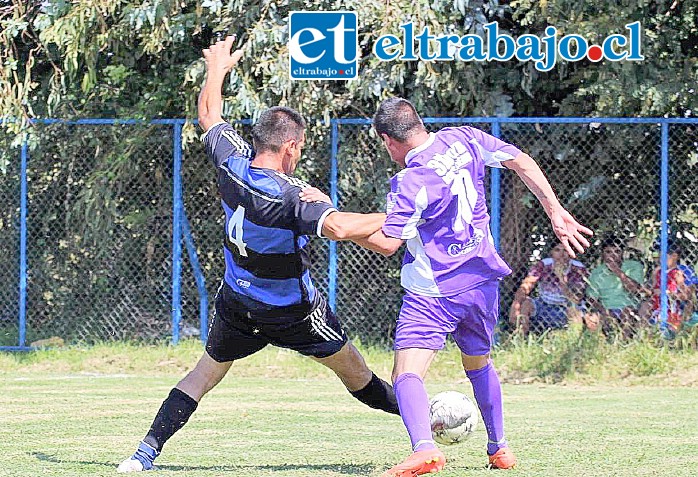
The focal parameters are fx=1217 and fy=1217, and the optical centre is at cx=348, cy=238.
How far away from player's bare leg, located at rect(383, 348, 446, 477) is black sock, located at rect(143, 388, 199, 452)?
1165 millimetres

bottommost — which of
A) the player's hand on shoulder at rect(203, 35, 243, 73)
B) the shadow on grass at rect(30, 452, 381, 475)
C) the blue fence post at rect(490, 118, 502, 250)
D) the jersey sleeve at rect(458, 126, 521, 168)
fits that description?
the shadow on grass at rect(30, 452, 381, 475)

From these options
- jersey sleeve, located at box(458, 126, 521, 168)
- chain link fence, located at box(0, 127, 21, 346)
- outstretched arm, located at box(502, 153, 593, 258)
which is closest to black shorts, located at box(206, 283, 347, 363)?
jersey sleeve, located at box(458, 126, 521, 168)

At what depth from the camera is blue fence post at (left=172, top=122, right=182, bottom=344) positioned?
44.2 ft

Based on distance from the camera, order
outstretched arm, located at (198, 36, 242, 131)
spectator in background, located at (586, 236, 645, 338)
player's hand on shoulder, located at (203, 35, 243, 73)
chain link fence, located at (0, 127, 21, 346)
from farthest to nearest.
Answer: chain link fence, located at (0, 127, 21, 346), spectator in background, located at (586, 236, 645, 338), player's hand on shoulder, located at (203, 35, 243, 73), outstretched arm, located at (198, 36, 242, 131)

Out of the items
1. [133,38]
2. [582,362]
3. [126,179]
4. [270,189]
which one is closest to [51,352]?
[126,179]

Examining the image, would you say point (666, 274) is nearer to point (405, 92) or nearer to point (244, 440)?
point (405, 92)

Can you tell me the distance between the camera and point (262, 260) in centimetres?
614

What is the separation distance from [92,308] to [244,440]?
6.69 metres

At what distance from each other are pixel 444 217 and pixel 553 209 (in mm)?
542

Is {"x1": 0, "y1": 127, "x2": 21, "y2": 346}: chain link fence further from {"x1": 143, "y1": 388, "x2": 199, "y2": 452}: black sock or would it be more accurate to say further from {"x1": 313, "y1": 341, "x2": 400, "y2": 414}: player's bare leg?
{"x1": 313, "y1": 341, "x2": 400, "y2": 414}: player's bare leg

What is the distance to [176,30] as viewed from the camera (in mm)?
13227

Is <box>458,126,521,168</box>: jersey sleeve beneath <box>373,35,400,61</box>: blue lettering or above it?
beneath

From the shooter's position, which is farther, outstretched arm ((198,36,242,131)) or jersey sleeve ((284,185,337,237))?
outstretched arm ((198,36,242,131))

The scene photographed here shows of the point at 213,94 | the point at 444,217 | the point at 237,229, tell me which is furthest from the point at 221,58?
the point at 444,217
